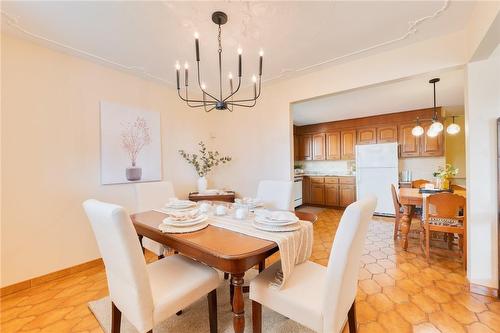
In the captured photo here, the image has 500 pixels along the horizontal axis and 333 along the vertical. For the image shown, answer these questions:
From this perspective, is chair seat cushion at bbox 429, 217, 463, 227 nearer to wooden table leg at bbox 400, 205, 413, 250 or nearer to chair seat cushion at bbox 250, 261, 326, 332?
wooden table leg at bbox 400, 205, 413, 250

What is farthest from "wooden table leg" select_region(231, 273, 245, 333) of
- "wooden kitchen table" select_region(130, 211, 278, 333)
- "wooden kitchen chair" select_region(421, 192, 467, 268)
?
"wooden kitchen chair" select_region(421, 192, 467, 268)

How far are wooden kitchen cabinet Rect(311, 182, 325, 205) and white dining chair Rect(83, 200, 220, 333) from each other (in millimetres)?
4616

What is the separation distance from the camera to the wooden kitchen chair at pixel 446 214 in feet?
7.41

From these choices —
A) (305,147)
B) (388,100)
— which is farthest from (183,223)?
(305,147)

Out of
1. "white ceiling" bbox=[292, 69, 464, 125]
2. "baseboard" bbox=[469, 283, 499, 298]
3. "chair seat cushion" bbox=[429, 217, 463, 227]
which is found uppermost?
"white ceiling" bbox=[292, 69, 464, 125]

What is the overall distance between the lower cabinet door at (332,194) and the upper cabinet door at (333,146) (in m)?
0.74

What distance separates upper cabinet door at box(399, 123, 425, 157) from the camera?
444 centimetres

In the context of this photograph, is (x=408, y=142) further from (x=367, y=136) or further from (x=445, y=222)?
(x=445, y=222)

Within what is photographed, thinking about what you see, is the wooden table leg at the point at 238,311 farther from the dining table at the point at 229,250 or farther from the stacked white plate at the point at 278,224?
the stacked white plate at the point at 278,224

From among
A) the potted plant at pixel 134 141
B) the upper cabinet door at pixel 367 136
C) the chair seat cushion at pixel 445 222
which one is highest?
the upper cabinet door at pixel 367 136

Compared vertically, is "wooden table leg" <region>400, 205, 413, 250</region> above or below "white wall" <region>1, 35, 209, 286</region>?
below

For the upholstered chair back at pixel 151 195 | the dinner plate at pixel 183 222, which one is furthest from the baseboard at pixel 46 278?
the dinner plate at pixel 183 222

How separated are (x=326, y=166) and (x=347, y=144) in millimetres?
981

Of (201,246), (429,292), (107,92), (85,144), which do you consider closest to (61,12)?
(107,92)
